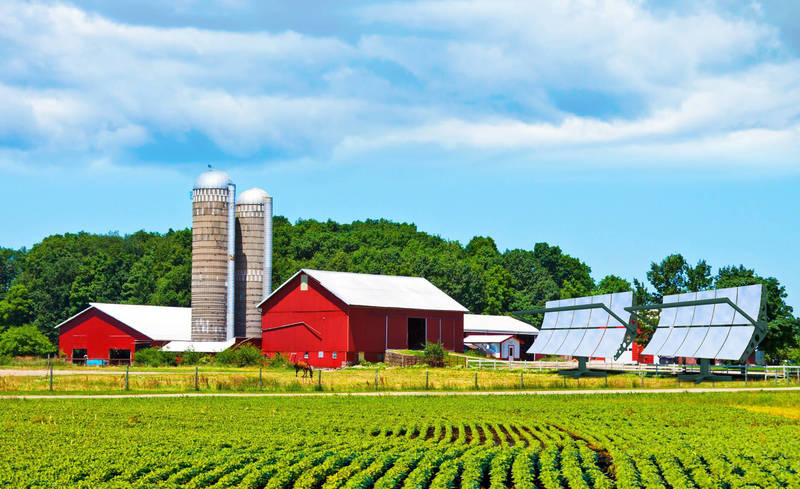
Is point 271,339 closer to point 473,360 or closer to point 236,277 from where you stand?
point 236,277

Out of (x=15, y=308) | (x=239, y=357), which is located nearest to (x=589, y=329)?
(x=239, y=357)

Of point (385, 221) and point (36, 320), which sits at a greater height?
point (385, 221)

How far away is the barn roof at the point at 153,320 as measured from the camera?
262 ft

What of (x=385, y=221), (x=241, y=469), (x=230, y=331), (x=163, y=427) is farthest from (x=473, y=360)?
(x=385, y=221)

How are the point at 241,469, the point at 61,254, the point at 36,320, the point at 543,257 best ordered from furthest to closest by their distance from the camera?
the point at 543,257 → the point at 61,254 → the point at 36,320 → the point at 241,469

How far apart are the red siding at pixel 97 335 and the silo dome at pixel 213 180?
48.7 ft

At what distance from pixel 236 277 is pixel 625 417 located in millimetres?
58839

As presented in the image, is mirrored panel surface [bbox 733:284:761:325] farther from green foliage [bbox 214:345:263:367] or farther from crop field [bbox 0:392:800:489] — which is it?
green foliage [bbox 214:345:263:367]

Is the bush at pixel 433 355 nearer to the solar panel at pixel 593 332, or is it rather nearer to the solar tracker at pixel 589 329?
the solar tracker at pixel 589 329

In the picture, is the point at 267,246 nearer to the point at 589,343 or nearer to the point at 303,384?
the point at 589,343

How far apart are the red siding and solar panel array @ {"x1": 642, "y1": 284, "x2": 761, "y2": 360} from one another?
155ft

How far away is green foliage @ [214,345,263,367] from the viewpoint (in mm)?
70312

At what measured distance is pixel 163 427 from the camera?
2445 cm

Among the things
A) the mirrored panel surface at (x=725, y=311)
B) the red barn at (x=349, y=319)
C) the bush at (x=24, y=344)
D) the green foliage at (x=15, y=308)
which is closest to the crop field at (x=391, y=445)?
the mirrored panel surface at (x=725, y=311)
